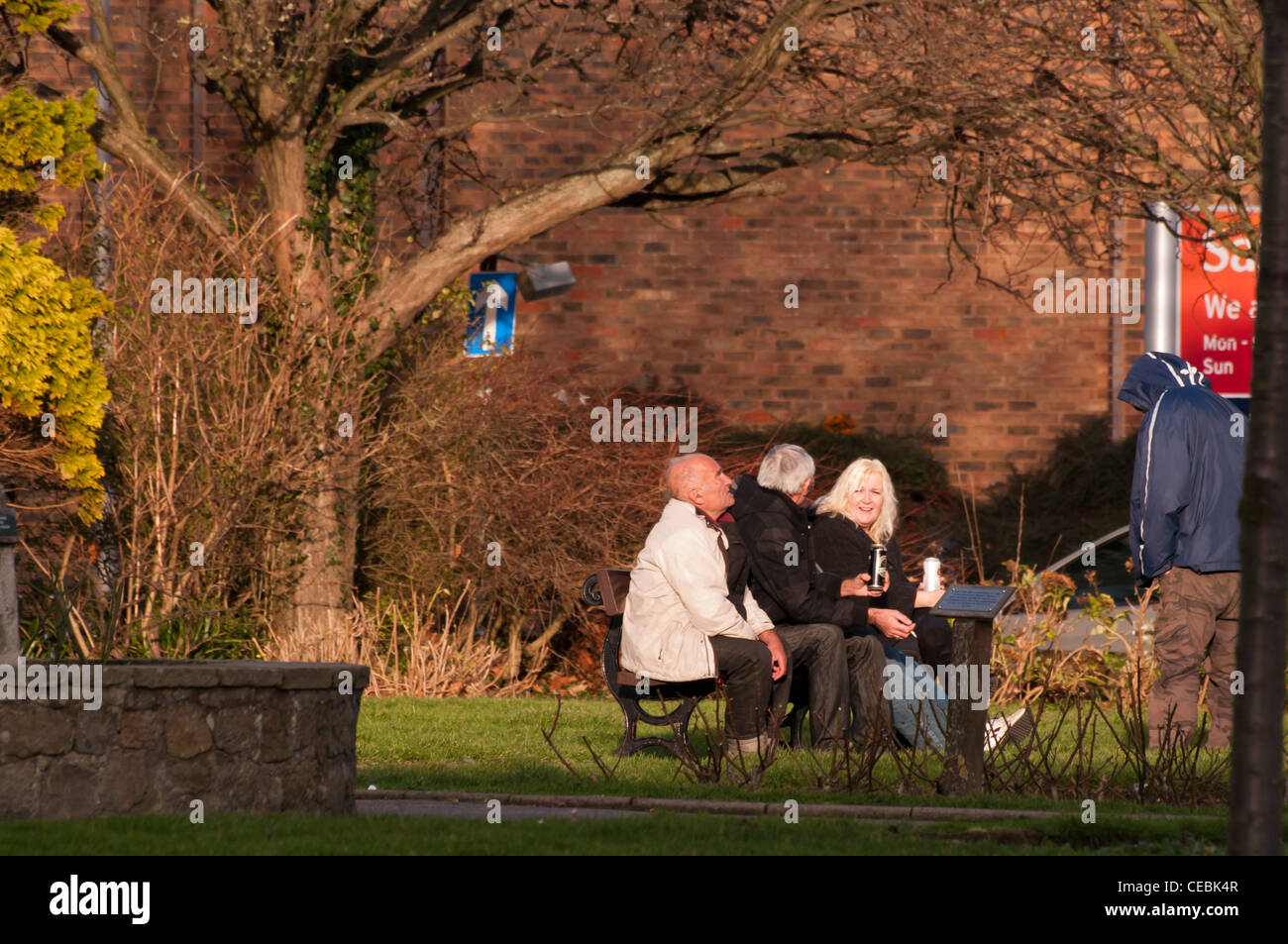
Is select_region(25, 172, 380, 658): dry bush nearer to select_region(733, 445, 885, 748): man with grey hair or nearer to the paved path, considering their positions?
select_region(733, 445, 885, 748): man with grey hair

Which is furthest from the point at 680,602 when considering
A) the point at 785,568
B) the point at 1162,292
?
the point at 1162,292

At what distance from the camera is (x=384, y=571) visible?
12180 mm

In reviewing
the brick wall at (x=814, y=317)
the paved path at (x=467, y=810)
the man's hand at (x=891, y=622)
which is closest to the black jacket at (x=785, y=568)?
the man's hand at (x=891, y=622)

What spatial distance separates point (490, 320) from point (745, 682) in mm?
6229

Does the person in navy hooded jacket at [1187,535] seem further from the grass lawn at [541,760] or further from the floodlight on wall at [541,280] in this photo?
the floodlight on wall at [541,280]

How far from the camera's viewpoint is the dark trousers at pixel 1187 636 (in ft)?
25.7

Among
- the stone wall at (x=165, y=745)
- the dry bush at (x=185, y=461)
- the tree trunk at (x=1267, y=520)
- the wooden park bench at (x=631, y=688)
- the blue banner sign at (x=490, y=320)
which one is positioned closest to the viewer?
the tree trunk at (x=1267, y=520)

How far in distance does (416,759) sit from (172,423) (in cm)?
391

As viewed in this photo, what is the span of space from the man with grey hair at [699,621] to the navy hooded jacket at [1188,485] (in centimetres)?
A: 190

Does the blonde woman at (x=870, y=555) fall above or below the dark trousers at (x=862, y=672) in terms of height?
above

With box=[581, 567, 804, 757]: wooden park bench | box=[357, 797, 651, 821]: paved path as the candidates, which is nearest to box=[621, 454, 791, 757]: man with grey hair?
box=[581, 567, 804, 757]: wooden park bench

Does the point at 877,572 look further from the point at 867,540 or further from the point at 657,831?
the point at 657,831

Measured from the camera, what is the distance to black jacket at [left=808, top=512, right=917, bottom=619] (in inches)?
315
